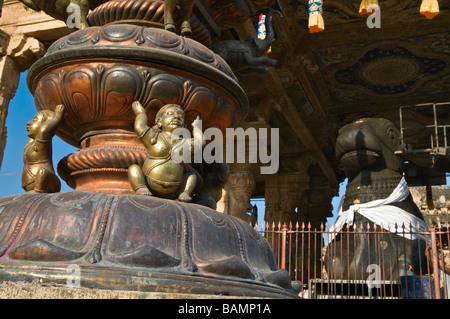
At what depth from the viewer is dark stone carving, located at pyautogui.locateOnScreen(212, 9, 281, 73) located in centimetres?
284

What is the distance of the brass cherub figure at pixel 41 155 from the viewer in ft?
7.04

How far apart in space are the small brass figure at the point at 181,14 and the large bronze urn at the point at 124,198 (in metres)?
0.12

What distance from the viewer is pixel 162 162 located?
6.79 ft

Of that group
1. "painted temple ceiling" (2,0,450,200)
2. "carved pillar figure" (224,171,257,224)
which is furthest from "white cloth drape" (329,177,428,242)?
"painted temple ceiling" (2,0,450,200)

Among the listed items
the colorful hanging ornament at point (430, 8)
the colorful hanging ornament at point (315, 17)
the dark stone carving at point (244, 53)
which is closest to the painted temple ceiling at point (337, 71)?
the colorful hanging ornament at point (315, 17)

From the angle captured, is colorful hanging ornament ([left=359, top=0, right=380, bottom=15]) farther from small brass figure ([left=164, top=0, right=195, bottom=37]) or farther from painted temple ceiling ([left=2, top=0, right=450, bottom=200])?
small brass figure ([left=164, top=0, right=195, bottom=37])

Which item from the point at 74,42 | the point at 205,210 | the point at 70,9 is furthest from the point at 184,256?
the point at 70,9

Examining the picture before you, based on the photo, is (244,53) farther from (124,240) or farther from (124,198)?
(124,240)

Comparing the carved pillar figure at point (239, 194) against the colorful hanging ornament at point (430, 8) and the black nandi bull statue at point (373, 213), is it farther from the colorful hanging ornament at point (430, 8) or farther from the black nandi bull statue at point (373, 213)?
the colorful hanging ornament at point (430, 8)

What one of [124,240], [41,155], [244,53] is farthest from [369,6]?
[124,240]

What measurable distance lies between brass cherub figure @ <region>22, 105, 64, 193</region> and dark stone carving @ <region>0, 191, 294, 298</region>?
0.75 ft

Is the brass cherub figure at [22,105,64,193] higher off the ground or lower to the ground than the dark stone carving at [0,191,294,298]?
higher

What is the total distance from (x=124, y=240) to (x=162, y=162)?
1.52 feet
